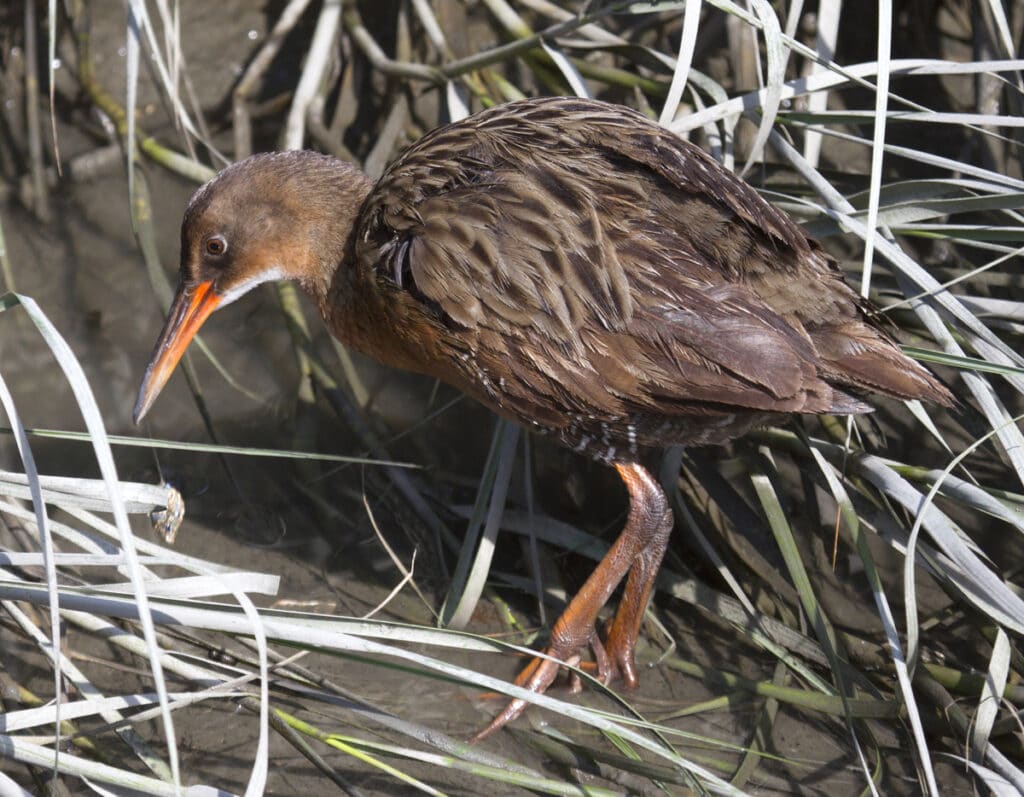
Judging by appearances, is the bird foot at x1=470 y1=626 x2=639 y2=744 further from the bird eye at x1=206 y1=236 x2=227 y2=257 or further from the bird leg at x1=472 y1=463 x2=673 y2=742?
the bird eye at x1=206 y1=236 x2=227 y2=257

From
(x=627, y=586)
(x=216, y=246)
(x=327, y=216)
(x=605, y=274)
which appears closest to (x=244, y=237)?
(x=216, y=246)

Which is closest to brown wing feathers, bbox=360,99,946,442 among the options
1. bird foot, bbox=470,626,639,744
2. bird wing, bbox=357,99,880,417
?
bird wing, bbox=357,99,880,417

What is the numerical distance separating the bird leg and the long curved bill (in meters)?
1.15

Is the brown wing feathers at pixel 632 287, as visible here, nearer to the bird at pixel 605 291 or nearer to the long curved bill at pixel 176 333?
the bird at pixel 605 291

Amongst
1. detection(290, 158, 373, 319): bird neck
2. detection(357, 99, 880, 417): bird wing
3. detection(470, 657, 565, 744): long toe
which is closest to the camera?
detection(357, 99, 880, 417): bird wing

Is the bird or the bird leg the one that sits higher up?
the bird

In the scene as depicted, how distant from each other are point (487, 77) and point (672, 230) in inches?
53.2

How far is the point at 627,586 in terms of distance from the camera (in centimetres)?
289

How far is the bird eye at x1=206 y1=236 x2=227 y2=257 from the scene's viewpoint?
2.84m

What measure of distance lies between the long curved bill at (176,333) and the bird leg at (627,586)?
1.15 m

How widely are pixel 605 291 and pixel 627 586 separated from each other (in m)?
0.87

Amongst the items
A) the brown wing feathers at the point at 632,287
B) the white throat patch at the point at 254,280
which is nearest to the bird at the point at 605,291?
the brown wing feathers at the point at 632,287

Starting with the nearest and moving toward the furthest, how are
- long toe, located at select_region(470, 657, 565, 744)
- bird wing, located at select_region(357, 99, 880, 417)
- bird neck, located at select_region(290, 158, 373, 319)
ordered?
1. bird wing, located at select_region(357, 99, 880, 417)
2. long toe, located at select_region(470, 657, 565, 744)
3. bird neck, located at select_region(290, 158, 373, 319)

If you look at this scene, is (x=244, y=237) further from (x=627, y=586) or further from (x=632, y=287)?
(x=627, y=586)
